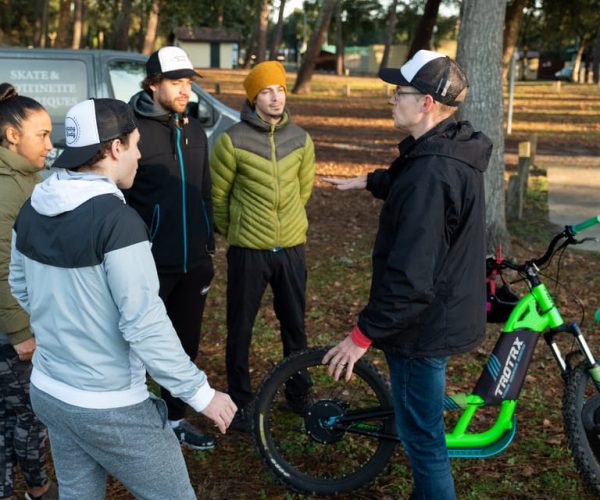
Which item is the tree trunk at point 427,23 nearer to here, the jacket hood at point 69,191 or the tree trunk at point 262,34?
the tree trunk at point 262,34

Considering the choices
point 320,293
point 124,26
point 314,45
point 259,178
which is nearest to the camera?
point 259,178

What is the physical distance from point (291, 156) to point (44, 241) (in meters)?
2.16

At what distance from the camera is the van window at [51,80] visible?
356 inches

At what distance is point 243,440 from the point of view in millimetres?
4371

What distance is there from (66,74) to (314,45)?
2267 cm

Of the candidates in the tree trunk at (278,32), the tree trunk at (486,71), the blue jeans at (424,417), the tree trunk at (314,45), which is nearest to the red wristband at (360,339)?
the blue jeans at (424,417)

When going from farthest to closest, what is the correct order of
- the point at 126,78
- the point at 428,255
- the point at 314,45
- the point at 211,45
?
the point at 211,45 < the point at 314,45 < the point at 126,78 < the point at 428,255

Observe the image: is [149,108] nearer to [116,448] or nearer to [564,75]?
[116,448]

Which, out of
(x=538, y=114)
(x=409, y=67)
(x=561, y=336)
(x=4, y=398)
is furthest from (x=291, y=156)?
(x=538, y=114)

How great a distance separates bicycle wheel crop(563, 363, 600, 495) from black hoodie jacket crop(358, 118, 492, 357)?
92cm

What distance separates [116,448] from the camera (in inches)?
93.6

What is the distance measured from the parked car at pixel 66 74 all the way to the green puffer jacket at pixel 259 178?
527 cm

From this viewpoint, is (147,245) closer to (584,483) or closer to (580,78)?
(584,483)

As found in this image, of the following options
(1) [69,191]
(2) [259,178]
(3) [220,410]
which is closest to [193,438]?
(2) [259,178]
